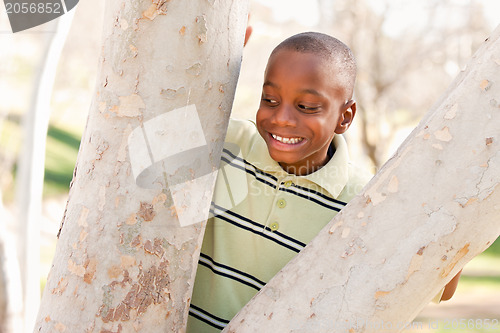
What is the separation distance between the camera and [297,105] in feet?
5.34

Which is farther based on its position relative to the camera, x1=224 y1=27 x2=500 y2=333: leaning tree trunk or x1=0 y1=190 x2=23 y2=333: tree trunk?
x1=0 y1=190 x2=23 y2=333: tree trunk

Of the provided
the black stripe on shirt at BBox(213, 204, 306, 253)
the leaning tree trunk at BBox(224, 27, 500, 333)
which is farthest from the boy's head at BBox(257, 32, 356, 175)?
the leaning tree trunk at BBox(224, 27, 500, 333)

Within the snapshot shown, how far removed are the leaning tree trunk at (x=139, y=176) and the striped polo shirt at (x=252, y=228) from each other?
438 millimetres

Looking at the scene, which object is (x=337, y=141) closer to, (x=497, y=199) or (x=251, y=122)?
(x=251, y=122)

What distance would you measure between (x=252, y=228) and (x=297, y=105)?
1.16 ft

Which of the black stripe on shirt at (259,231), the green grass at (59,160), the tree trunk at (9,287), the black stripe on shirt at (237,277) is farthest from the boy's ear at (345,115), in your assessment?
the green grass at (59,160)

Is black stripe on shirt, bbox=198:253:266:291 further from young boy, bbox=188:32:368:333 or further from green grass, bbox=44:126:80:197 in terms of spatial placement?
green grass, bbox=44:126:80:197

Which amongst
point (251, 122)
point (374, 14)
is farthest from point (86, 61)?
point (251, 122)

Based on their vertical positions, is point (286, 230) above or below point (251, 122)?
below

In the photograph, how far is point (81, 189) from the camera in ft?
3.82

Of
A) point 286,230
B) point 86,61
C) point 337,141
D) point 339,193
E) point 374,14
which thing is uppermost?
point 86,61

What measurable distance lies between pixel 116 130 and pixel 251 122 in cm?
73

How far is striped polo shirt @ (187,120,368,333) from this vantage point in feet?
5.34

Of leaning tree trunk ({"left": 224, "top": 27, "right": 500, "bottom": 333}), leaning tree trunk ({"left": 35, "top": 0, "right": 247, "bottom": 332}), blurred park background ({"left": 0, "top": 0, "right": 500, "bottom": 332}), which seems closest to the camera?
leaning tree trunk ({"left": 224, "top": 27, "right": 500, "bottom": 333})
